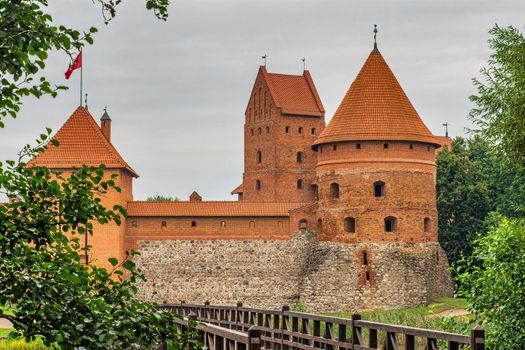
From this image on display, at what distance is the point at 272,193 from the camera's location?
46781mm

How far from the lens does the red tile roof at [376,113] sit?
3706 centimetres

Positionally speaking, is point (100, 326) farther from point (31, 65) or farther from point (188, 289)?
point (188, 289)

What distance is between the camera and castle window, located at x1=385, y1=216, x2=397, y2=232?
121 ft

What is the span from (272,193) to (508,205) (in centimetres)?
1165

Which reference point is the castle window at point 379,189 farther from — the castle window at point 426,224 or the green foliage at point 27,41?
the green foliage at point 27,41

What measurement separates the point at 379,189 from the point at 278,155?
34.3ft

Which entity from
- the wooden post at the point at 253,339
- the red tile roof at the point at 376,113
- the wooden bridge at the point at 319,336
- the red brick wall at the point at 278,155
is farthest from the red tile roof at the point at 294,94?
the wooden post at the point at 253,339

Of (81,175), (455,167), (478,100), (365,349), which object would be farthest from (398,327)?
(455,167)

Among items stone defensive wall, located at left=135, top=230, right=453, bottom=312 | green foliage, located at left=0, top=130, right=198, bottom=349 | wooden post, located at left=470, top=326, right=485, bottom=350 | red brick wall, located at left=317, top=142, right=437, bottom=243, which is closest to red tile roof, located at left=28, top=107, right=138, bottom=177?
stone defensive wall, located at left=135, top=230, right=453, bottom=312

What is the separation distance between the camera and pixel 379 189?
122ft

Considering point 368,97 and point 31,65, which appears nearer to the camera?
point 31,65

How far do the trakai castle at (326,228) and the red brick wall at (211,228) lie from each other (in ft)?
0.12

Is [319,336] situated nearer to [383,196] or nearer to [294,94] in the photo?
[383,196]

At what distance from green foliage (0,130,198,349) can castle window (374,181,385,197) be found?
30069mm
